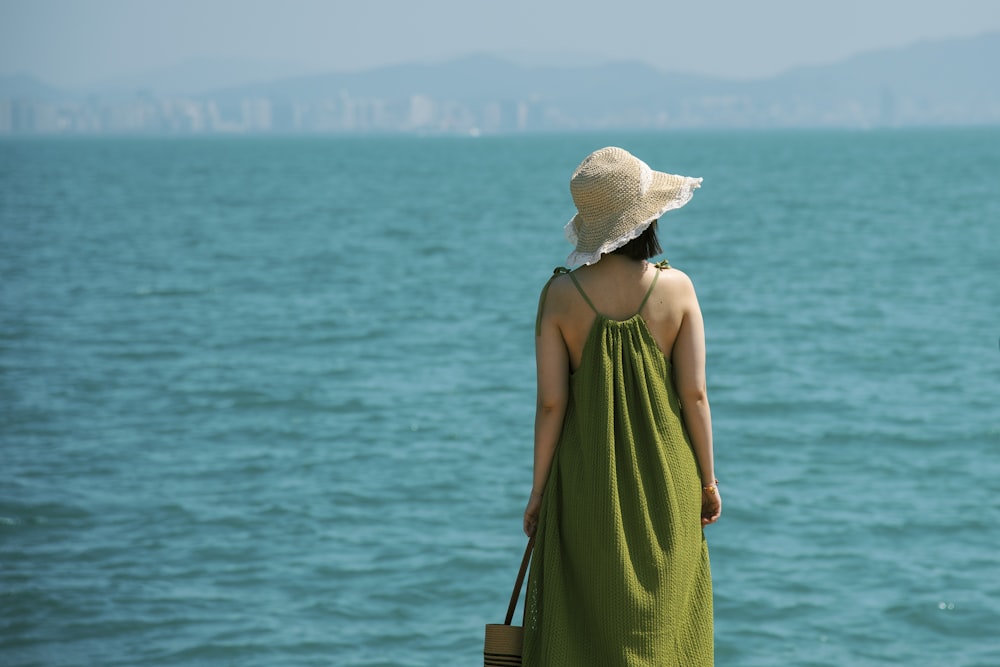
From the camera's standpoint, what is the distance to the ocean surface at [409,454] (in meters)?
7.72

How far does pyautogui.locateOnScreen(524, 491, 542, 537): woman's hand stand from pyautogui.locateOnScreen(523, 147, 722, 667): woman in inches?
2.2

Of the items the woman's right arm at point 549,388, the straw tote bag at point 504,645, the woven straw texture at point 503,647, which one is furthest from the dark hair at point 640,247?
the woven straw texture at point 503,647

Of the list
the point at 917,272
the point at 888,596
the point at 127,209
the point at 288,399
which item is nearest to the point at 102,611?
the point at 888,596

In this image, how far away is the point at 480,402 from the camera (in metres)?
14.3

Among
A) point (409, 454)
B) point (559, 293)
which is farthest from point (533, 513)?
point (409, 454)

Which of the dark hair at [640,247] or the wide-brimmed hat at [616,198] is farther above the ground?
the wide-brimmed hat at [616,198]

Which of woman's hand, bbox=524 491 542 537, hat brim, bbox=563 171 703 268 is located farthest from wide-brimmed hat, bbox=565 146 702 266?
woman's hand, bbox=524 491 542 537

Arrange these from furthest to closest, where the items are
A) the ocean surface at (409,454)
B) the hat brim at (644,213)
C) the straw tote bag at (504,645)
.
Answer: the ocean surface at (409,454) < the straw tote bag at (504,645) < the hat brim at (644,213)

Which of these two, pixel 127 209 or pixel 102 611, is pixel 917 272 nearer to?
pixel 102 611

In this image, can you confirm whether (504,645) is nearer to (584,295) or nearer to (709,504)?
(709,504)

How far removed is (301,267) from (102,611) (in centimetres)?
2164

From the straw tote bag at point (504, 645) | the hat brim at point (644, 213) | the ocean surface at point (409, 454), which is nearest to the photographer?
the hat brim at point (644, 213)

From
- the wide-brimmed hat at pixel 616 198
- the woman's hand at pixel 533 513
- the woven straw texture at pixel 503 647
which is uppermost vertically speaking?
the wide-brimmed hat at pixel 616 198

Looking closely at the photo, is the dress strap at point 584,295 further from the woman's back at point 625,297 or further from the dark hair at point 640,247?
the dark hair at point 640,247
